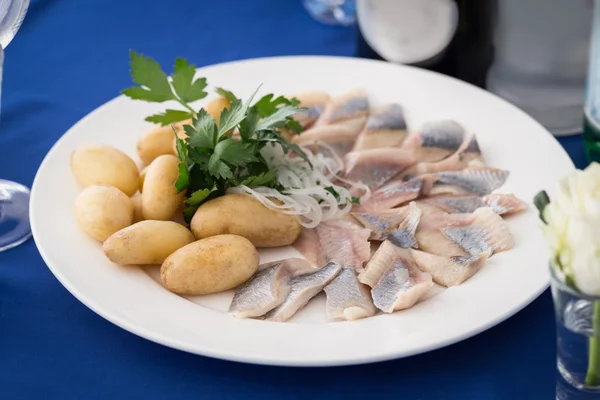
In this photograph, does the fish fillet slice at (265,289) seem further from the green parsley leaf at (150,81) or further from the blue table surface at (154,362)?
the green parsley leaf at (150,81)

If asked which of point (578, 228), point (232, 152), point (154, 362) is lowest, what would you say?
point (154, 362)

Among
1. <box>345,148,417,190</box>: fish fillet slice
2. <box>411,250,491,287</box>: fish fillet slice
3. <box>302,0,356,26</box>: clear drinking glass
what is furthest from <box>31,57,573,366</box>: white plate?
<box>302,0,356,26</box>: clear drinking glass

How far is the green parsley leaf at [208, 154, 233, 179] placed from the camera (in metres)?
0.94

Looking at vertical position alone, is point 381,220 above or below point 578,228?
below

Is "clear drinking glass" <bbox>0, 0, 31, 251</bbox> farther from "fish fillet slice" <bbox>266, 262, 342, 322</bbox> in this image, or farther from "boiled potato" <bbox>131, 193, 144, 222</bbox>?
"fish fillet slice" <bbox>266, 262, 342, 322</bbox>

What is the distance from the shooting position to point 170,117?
3.46 feet

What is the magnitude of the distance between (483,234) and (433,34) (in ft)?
1.35

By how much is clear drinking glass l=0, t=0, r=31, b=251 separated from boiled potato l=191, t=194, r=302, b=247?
0.81ft

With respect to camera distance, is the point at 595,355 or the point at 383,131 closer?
the point at 595,355

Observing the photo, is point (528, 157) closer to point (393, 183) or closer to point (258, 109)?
point (393, 183)

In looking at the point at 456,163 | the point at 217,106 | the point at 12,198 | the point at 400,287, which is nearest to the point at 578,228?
the point at 400,287

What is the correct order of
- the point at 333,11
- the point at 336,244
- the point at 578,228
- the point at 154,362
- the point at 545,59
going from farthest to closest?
the point at 333,11, the point at 545,59, the point at 336,244, the point at 154,362, the point at 578,228

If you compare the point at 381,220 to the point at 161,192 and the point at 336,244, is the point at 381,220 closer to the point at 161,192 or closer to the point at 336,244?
the point at 336,244

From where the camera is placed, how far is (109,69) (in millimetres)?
1422
